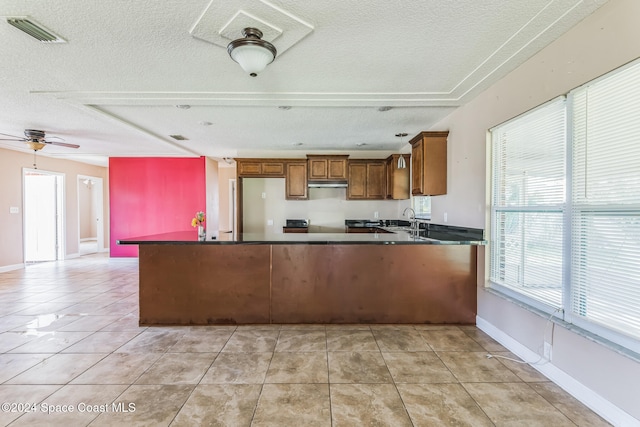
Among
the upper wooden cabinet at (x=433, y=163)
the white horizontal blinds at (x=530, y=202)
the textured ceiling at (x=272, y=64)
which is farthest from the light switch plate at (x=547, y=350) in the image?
the textured ceiling at (x=272, y=64)

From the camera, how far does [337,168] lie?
5.92 meters

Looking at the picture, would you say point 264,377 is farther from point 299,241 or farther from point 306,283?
point 299,241

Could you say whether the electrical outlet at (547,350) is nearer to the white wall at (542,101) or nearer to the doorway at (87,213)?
the white wall at (542,101)

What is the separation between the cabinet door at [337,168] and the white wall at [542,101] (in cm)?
263

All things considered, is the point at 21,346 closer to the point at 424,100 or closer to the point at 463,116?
the point at 424,100

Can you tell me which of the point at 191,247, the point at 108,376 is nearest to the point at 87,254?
the point at 191,247

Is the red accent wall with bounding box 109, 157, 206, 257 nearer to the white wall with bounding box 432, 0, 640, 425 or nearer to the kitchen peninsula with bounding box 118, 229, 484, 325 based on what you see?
the kitchen peninsula with bounding box 118, 229, 484, 325

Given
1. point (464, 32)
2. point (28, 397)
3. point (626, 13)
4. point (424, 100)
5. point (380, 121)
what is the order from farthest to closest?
point (380, 121)
point (424, 100)
point (464, 32)
point (28, 397)
point (626, 13)

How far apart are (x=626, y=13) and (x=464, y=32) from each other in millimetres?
848

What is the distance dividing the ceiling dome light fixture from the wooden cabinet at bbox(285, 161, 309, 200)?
12.7 feet

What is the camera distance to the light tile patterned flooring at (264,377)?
1760 mm

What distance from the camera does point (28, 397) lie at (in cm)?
193

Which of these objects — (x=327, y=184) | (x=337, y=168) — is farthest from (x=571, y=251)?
(x=327, y=184)

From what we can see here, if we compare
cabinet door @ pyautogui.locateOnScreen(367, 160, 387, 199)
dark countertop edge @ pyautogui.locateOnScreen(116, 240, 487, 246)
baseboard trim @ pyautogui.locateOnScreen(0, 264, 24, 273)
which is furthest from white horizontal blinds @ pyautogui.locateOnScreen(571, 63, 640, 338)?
baseboard trim @ pyautogui.locateOnScreen(0, 264, 24, 273)
